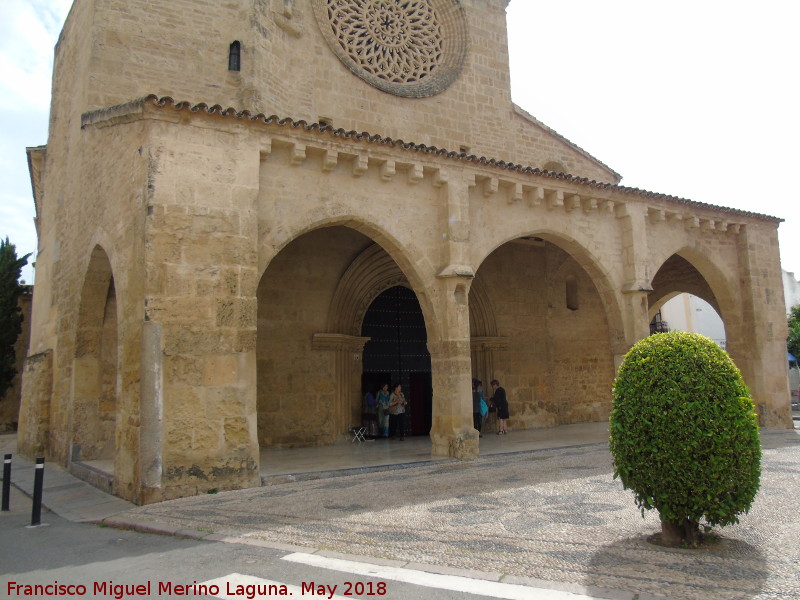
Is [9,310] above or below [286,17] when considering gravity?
below

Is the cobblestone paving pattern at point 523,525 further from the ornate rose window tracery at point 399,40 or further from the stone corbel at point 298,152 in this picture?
the ornate rose window tracery at point 399,40

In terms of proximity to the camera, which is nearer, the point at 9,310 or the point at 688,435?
the point at 688,435

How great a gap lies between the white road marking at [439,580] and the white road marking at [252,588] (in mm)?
418

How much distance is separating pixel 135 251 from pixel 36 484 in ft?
9.07

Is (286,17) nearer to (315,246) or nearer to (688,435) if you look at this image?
(315,246)

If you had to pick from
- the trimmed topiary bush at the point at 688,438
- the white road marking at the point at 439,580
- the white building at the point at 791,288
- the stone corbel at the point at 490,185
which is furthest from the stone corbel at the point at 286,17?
the white building at the point at 791,288

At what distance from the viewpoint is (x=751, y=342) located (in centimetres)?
1255

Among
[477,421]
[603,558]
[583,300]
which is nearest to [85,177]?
[477,421]

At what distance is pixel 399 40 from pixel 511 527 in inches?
451

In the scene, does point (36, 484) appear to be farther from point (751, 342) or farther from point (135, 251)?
point (751, 342)

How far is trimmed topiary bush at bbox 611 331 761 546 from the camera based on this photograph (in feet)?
13.7

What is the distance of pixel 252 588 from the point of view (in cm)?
371

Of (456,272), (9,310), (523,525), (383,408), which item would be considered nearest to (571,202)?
(456,272)

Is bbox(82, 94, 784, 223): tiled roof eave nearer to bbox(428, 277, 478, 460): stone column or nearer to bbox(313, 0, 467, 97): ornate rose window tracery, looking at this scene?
bbox(428, 277, 478, 460): stone column
